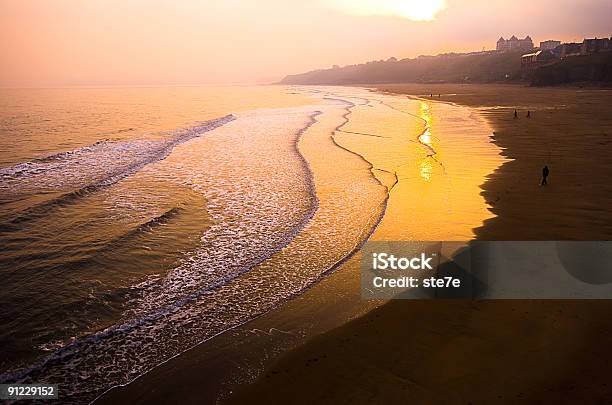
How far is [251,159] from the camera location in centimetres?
2402

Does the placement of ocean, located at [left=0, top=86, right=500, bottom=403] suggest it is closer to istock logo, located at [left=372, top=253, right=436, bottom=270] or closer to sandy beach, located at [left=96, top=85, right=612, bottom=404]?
sandy beach, located at [left=96, top=85, right=612, bottom=404]

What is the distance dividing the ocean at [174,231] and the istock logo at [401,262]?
1.13 metres

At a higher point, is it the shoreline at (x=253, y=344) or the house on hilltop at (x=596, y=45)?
the house on hilltop at (x=596, y=45)

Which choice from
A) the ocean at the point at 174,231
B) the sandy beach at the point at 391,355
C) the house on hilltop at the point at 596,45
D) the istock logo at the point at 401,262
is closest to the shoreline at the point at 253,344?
the sandy beach at the point at 391,355

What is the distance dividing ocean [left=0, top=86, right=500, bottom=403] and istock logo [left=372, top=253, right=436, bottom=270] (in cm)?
113

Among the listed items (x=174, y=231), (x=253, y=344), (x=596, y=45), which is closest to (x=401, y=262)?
(x=253, y=344)

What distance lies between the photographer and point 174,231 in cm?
1252

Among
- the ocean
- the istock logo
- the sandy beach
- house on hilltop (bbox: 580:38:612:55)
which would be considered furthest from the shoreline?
house on hilltop (bbox: 580:38:612:55)

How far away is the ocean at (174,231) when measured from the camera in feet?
24.3

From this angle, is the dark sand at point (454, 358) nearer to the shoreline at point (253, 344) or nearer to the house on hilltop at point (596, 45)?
the shoreline at point (253, 344)

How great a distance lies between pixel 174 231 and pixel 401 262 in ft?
22.3

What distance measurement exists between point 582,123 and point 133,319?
121ft

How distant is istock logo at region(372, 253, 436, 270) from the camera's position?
9922 mm

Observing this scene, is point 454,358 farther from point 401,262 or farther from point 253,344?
point 401,262
